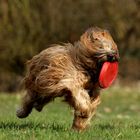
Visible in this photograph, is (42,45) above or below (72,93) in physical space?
above

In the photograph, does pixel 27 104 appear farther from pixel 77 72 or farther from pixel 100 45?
pixel 100 45

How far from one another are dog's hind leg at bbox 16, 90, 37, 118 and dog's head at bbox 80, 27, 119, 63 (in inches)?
42.7

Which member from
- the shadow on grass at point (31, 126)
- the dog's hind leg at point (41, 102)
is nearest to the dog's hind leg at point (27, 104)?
the dog's hind leg at point (41, 102)

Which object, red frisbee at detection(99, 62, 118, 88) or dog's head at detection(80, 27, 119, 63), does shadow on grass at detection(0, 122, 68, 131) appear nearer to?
red frisbee at detection(99, 62, 118, 88)

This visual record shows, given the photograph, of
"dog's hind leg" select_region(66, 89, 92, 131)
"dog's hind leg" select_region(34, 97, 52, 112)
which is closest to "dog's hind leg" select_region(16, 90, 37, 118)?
"dog's hind leg" select_region(34, 97, 52, 112)

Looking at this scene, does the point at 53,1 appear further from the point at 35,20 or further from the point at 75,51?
the point at 75,51

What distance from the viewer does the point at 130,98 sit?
27203mm

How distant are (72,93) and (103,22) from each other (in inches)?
828

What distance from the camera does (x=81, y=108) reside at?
856 cm

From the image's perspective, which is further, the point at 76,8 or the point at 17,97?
the point at 76,8

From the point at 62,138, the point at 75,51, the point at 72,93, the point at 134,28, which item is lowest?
the point at 62,138

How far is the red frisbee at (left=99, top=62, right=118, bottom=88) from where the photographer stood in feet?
28.2

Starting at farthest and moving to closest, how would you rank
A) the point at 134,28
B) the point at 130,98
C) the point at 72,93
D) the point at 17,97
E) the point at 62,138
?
the point at 134,28
the point at 130,98
the point at 17,97
the point at 72,93
the point at 62,138

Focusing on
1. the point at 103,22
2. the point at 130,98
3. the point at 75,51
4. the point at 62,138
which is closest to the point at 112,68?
the point at 75,51
